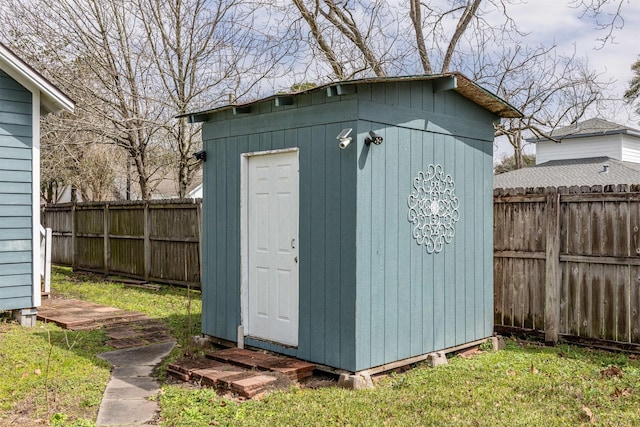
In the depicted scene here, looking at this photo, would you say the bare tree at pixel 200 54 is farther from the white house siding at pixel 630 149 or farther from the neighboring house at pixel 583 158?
the white house siding at pixel 630 149

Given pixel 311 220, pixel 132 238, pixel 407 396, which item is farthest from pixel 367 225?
pixel 132 238

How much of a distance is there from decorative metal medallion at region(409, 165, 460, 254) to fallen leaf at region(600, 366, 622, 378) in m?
1.81

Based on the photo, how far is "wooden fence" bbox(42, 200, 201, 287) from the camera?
10.5m

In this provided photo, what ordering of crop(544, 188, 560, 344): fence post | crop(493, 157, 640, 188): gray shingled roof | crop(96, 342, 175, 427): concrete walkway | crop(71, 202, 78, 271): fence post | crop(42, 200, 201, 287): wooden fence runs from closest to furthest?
crop(96, 342, 175, 427): concrete walkway
crop(544, 188, 560, 344): fence post
crop(42, 200, 201, 287): wooden fence
crop(71, 202, 78, 271): fence post
crop(493, 157, 640, 188): gray shingled roof

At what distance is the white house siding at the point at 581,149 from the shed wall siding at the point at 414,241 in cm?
1487

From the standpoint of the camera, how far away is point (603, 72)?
11.3 metres

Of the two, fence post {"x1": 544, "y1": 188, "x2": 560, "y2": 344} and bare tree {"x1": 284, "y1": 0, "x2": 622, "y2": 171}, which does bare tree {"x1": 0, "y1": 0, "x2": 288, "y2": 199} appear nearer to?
bare tree {"x1": 284, "y1": 0, "x2": 622, "y2": 171}

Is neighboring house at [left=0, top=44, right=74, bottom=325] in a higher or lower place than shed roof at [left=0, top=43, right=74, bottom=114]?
lower

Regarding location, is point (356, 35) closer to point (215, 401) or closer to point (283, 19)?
point (283, 19)

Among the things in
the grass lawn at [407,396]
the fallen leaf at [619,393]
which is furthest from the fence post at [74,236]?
the fallen leaf at [619,393]

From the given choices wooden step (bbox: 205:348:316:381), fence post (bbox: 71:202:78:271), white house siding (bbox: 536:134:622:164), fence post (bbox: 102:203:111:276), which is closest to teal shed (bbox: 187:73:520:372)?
wooden step (bbox: 205:348:316:381)

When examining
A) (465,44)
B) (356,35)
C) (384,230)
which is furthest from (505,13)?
(384,230)

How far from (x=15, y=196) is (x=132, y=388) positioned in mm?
3704

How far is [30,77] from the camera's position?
7117mm
